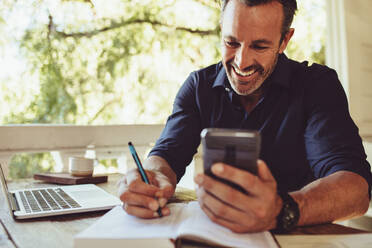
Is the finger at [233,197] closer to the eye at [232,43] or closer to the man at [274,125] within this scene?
the man at [274,125]

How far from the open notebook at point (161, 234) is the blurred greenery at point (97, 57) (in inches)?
58.9

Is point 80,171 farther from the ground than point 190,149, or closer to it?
closer to it

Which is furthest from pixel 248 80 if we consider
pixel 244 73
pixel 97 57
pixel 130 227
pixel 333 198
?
pixel 97 57

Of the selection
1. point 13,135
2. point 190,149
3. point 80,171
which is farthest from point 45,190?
point 13,135

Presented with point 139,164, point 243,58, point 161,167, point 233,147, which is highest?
point 243,58

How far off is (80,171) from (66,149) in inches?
20.2

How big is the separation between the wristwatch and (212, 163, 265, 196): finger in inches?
6.0

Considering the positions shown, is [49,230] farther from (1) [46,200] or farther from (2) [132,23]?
(2) [132,23]

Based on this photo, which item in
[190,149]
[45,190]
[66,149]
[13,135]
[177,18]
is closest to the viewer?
[45,190]

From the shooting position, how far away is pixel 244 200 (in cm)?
70

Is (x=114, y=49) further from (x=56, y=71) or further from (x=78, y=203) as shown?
(x=78, y=203)

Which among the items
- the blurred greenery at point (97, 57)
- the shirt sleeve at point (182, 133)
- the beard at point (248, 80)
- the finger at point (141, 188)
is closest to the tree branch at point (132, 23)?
the blurred greenery at point (97, 57)

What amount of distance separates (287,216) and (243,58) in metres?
0.62

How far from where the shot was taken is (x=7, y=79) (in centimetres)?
196
